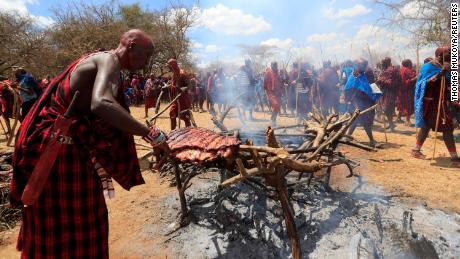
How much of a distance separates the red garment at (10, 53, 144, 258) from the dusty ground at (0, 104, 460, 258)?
1.41 m

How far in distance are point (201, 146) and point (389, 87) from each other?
888 cm

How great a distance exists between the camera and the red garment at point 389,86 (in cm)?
971

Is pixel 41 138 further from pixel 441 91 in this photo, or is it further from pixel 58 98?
pixel 441 91

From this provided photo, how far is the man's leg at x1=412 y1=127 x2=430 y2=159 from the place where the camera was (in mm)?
6293

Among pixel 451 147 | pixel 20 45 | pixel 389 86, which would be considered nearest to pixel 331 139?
pixel 451 147

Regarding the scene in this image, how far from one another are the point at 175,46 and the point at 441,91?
20.4 m

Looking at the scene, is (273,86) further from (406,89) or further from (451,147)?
(451,147)

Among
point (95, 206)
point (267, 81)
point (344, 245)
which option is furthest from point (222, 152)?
point (267, 81)

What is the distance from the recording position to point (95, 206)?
7.04 ft

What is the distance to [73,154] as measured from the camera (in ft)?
6.62

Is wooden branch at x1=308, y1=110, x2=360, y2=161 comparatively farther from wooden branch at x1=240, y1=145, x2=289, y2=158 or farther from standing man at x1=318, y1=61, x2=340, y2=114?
standing man at x1=318, y1=61, x2=340, y2=114

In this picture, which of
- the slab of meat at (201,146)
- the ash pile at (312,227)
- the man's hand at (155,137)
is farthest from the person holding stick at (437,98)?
the man's hand at (155,137)

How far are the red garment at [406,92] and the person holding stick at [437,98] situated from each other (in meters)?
3.99

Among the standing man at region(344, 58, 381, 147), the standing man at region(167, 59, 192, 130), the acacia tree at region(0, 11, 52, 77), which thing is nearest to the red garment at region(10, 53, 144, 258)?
the standing man at region(167, 59, 192, 130)
